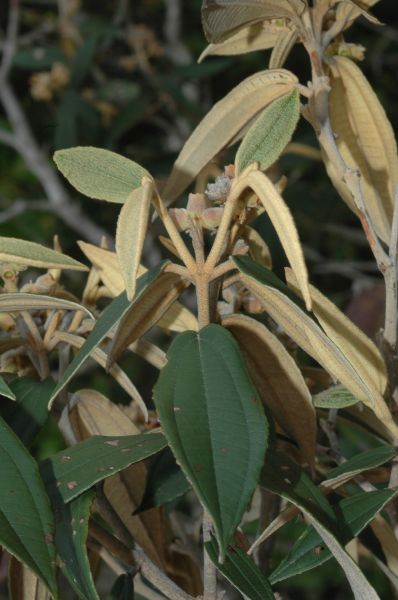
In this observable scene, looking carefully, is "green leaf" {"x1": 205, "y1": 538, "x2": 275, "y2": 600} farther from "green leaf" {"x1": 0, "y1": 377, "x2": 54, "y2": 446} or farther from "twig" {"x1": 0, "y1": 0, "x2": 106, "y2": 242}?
"twig" {"x1": 0, "y1": 0, "x2": 106, "y2": 242}

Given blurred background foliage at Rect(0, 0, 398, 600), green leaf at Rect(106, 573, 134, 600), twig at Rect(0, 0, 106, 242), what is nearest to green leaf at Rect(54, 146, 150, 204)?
green leaf at Rect(106, 573, 134, 600)

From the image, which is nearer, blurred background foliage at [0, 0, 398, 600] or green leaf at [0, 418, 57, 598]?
green leaf at [0, 418, 57, 598]

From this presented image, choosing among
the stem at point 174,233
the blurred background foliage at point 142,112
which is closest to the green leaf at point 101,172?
the stem at point 174,233

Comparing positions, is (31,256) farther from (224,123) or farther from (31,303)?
(224,123)

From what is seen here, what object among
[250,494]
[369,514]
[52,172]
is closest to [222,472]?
[250,494]

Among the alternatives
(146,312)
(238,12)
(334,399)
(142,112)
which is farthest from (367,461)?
(142,112)

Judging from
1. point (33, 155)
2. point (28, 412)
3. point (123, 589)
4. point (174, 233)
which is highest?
point (174, 233)
